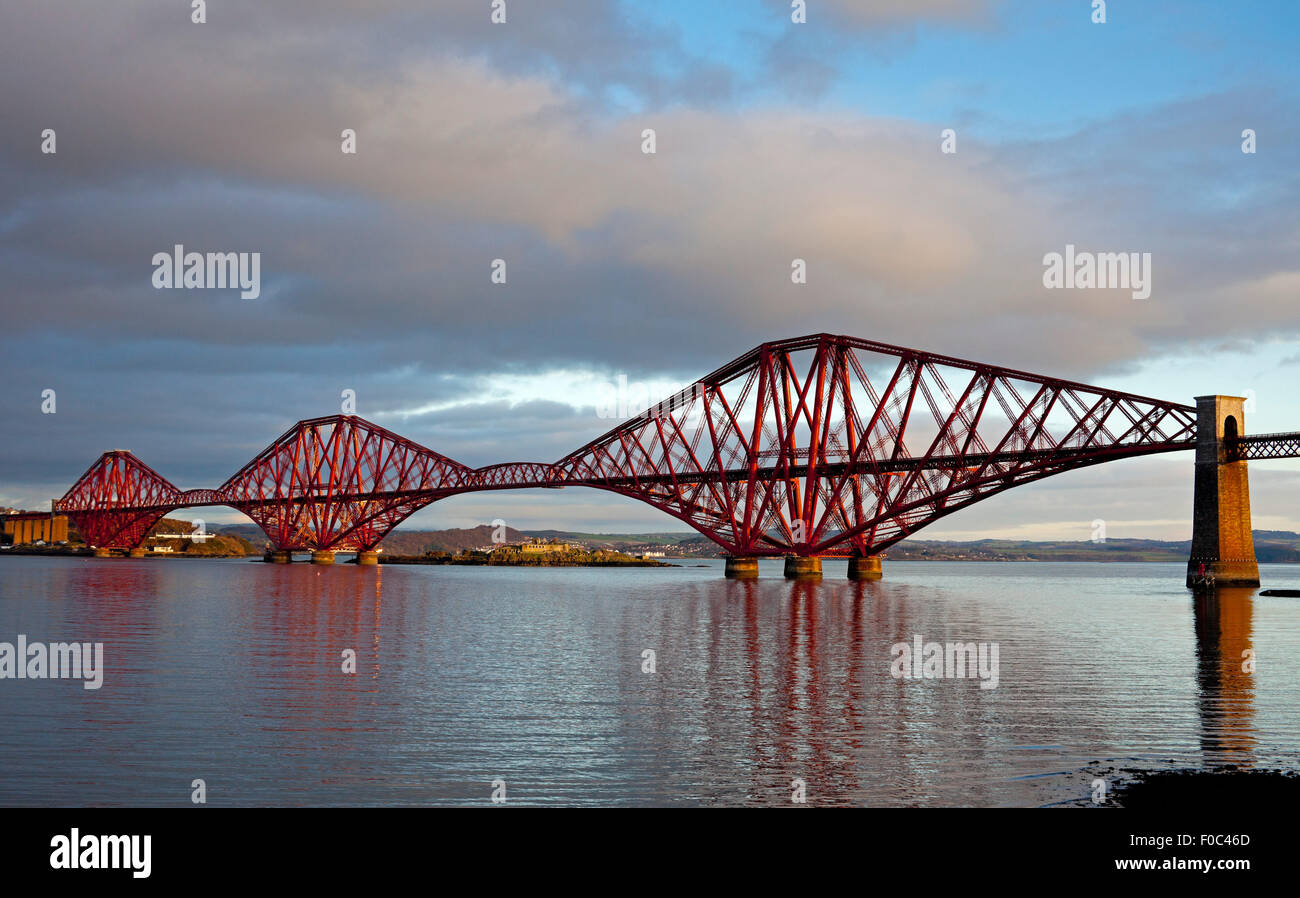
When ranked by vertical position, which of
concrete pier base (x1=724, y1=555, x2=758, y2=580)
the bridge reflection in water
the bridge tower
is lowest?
concrete pier base (x1=724, y1=555, x2=758, y2=580)

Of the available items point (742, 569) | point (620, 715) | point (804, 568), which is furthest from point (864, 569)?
point (620, 715)

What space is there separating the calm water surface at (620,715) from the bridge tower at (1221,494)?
27.5m

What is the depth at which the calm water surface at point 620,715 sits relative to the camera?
15.5 meters

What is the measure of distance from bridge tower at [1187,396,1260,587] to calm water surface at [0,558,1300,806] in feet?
90.3

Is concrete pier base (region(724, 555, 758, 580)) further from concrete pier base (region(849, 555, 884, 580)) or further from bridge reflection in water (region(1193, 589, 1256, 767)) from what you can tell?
bridge reflection in water (region(1193, 589, 1256, 767))

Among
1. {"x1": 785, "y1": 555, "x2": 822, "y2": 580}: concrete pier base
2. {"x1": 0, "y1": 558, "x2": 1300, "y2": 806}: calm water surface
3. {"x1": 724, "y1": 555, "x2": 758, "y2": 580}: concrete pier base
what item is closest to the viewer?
{"x1": 0, "y1": 558, "x2": 1300, "y2": 806}: calm water surface

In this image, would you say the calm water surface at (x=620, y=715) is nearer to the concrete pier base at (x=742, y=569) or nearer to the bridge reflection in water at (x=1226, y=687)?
the bridge reflection in water at (x=1226, y=687)

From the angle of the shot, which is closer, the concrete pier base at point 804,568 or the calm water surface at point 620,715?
the calm water surface at point 620,715

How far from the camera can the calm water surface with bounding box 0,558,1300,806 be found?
15.5m

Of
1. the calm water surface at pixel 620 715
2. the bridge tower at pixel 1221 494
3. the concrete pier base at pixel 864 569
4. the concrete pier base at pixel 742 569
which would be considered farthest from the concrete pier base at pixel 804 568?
the calm water surface at pixel 620 715

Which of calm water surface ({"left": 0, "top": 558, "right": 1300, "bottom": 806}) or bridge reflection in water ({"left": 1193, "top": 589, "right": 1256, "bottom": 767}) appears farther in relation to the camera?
bridge reflection in water ({"left": 1193, "top": 589, "right": 1256, "bottom": 767})

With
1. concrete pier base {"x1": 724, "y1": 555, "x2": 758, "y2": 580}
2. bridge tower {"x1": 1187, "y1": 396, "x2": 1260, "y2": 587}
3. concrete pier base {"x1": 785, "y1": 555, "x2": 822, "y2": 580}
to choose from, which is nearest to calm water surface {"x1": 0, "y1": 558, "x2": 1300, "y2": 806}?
bridge tower {"x1": 1187, "y1": 396, "x2": 1260, "y2": 587}
